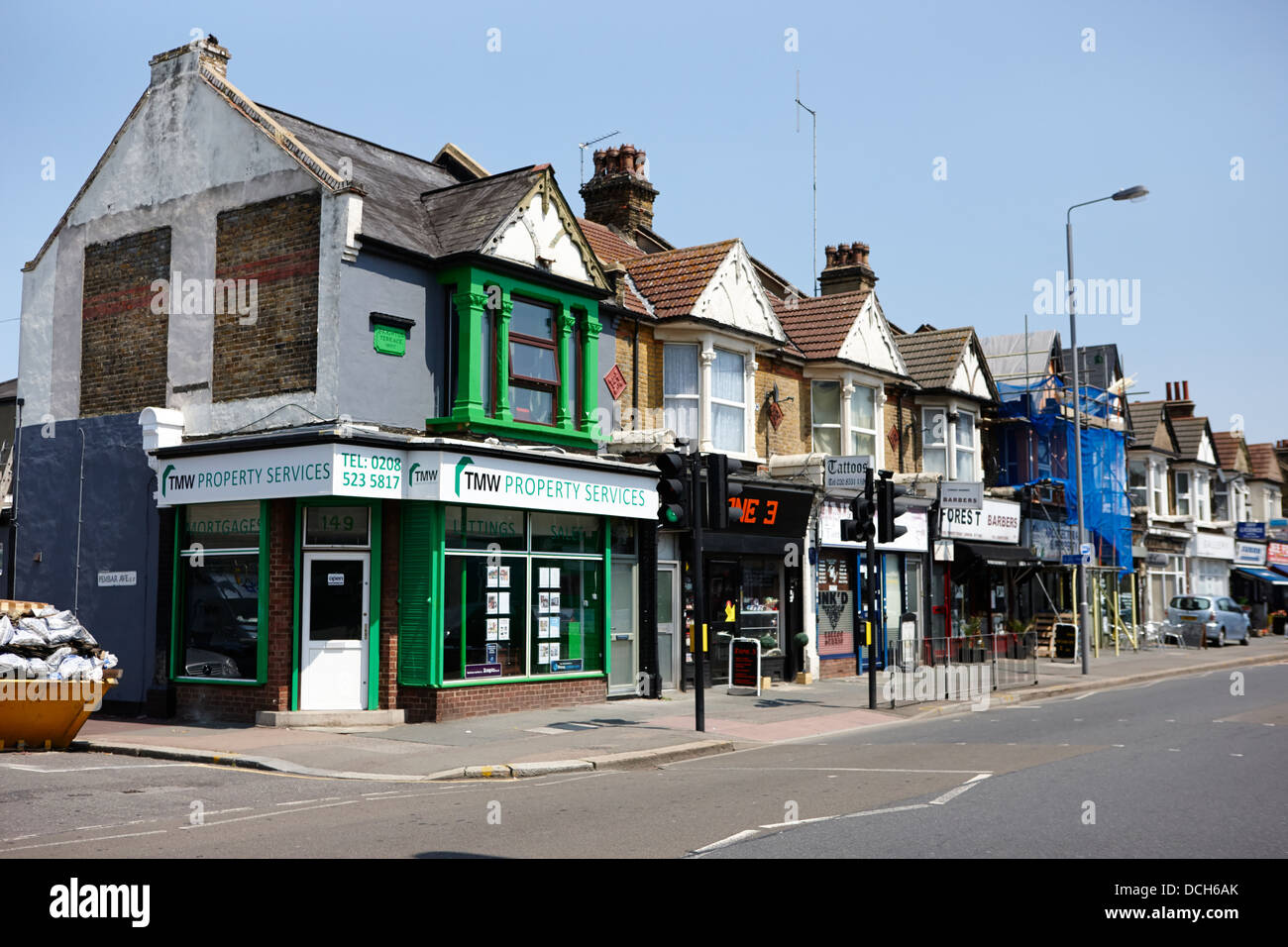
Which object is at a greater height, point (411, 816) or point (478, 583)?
point (478, 583)

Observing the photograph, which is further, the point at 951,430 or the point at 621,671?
the point at 951,430

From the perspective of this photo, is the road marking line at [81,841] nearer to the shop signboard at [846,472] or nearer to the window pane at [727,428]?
the window pane at [727,428]

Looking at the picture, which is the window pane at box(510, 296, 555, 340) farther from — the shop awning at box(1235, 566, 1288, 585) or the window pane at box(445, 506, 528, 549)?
the shop awning at box(1235, 566, 1288, 585)

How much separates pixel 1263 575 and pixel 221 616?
48398 mm

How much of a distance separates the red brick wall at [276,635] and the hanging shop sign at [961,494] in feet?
55.7

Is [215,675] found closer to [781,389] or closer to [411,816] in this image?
[411,816]

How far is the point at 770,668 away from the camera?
2388 cm

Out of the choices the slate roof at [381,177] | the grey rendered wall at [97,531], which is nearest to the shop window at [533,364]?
the slate roof at [381,177]

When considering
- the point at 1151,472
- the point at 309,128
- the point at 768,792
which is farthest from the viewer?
the point at 1151,472

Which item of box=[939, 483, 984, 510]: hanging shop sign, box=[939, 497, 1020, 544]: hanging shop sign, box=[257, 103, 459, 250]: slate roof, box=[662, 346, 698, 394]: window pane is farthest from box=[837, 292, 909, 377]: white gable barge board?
box=[257, 103, 459, 250]: slate roof

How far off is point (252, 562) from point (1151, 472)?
37.0 metres

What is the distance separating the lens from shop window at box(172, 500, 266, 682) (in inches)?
667
